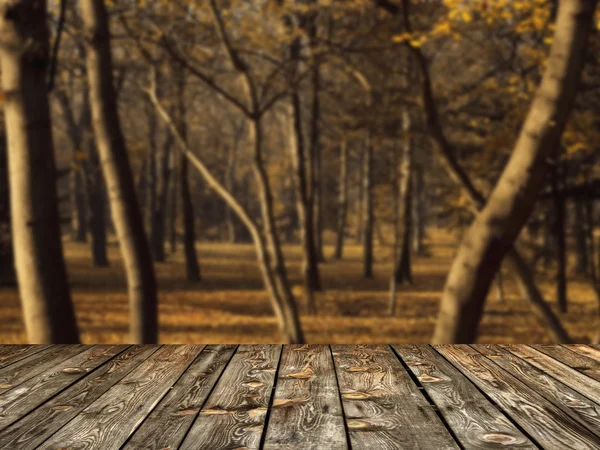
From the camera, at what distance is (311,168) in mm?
21688

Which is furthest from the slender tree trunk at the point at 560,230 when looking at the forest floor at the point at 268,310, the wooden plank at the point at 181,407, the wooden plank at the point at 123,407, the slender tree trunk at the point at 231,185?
the slender tree trunk at the point at 231,185

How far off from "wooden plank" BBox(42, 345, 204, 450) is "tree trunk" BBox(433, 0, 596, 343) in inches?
115

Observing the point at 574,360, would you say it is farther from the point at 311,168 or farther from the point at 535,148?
the point at 311,168

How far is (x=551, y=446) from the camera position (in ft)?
8.65

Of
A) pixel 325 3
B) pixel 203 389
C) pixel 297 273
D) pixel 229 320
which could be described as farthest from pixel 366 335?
pixel 297 273

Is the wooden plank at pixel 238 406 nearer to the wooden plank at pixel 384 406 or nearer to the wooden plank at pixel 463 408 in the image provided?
the wooden plank at pixel 384 406

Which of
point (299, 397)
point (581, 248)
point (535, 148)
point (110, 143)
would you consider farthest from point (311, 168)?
point (299, 397)

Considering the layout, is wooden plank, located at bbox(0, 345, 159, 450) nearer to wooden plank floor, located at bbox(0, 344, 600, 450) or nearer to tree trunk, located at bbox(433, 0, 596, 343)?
wooden plank floor, located at bbox(0, 344, 600, 450)

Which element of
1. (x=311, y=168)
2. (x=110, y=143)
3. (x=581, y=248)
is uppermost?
(x=311, y=168)

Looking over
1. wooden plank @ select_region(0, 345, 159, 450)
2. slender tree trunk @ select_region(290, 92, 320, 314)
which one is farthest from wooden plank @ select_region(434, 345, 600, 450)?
slender tree trunk @ select_region(290, 92, 320, 314)

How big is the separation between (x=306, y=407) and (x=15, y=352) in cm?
217

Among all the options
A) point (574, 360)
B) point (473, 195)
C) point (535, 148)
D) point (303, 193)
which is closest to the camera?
point (574, 360)

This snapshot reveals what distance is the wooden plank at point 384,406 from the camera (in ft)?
8.80

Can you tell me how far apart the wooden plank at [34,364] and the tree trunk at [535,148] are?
3.31 m
